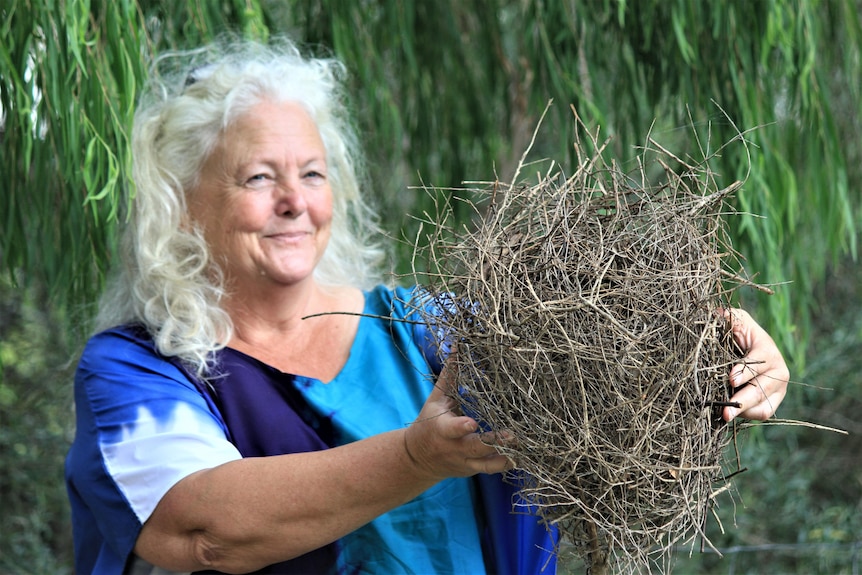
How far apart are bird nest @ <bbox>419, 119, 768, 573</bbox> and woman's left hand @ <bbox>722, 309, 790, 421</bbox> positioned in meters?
0.02

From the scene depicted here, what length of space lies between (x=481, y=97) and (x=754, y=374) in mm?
1662

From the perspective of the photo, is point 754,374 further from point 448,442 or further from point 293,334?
point 293,334

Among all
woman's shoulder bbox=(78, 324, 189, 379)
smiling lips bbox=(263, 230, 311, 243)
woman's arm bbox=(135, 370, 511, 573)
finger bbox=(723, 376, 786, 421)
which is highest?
smiling lips bbox=(263, 230, 311, 243)

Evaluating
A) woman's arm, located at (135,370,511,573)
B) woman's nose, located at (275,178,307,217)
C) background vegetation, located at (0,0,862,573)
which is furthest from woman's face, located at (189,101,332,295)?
woman's arm, located at (135,370,511,573)

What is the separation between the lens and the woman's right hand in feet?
4.39

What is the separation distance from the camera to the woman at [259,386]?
151 centimetres

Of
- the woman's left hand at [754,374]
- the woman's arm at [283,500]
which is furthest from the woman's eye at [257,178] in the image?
the woman's left hand at [754,374]

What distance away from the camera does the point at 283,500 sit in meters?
1.51

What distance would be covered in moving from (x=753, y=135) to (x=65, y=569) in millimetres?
3434

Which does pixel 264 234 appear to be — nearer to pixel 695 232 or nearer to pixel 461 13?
pixel 695 232

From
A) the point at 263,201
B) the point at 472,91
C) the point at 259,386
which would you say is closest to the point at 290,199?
the point at 263,201

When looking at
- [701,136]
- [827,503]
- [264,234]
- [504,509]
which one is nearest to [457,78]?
[701,136]

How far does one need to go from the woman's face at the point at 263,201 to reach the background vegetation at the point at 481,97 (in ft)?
0.60

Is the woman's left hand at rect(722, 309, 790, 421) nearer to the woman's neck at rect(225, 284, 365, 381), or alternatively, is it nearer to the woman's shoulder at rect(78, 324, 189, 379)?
the woman's neck at rect(225, 284, 365, 381)
